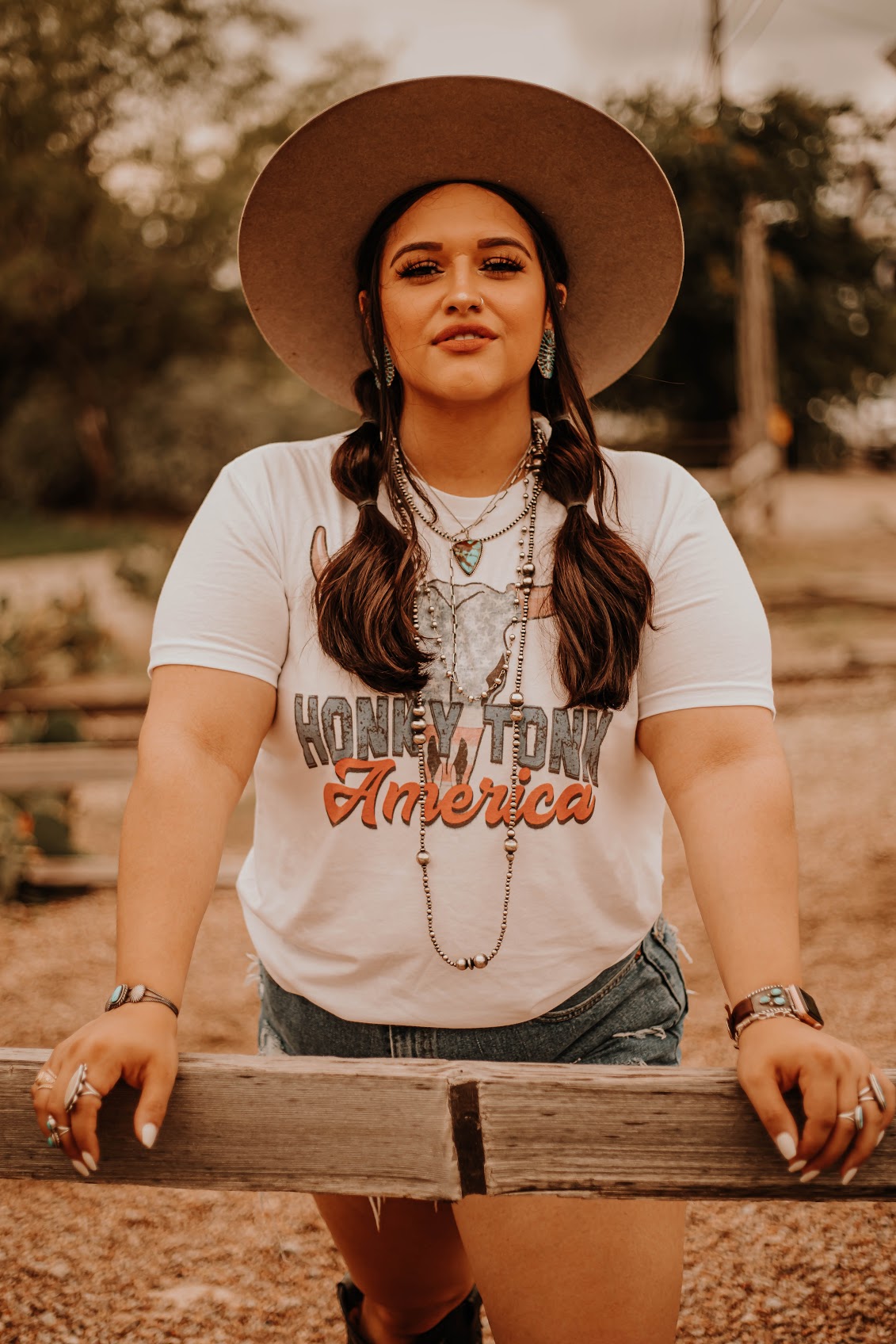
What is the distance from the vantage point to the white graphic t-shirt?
153 centimetres

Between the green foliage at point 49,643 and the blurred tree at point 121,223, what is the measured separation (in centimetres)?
1322

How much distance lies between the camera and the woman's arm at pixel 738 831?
1.39 m

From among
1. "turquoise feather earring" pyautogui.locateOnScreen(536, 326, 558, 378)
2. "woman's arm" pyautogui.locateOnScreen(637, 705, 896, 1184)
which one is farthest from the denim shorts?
"turquoise feather earring" pyautogui.locateOnScreen(536, 326, 558, 378)

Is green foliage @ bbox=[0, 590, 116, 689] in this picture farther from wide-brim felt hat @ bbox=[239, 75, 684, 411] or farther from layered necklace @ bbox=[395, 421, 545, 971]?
layered necklace @ bbox=[395, 421, 545, 971]

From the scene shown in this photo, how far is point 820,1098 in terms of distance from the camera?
1.18 metres

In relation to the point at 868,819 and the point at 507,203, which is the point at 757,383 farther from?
the point at 507,203

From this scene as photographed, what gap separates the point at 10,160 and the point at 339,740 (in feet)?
70.4

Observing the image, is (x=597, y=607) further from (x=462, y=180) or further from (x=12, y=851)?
(x=12, y=851)

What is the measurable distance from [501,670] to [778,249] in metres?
7.36

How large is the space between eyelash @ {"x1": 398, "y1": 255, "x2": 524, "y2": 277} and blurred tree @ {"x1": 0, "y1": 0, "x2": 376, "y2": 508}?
61.6 ft

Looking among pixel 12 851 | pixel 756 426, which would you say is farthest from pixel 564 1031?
pixel 756 426

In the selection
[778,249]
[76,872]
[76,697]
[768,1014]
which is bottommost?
[768,1014]

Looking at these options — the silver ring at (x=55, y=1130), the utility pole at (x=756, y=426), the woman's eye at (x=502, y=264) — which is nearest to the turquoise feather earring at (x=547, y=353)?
the woman's eye at (x=502, y=264)

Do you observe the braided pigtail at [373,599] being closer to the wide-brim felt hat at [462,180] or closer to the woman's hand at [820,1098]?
the wide-brim felt hat at [462,180]
